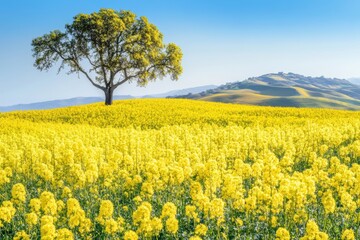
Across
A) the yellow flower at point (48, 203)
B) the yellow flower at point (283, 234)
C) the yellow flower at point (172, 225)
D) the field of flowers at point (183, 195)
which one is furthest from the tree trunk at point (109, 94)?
the yellow flower at point (283, 234)

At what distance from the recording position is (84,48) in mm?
54188

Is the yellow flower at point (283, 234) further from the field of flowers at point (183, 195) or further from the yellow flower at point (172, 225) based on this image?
the yellow flower at point (172, 225)

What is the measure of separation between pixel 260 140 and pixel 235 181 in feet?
31.9

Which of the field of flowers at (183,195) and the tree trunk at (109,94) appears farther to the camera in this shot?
the tree trunk at (109,94)

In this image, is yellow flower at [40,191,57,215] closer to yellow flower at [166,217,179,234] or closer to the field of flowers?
the field of flowers

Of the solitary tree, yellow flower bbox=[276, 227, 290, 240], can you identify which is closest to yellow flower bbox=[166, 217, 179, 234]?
yellow flower bbox=[276, 227, 290, 240]

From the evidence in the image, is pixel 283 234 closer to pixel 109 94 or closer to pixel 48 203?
pixel 48 203

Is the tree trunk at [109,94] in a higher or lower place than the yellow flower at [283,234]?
higher

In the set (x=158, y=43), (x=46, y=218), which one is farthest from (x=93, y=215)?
(x=158, y=43)

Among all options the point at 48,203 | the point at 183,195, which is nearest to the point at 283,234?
the point at 48,203

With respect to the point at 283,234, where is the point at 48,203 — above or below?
above

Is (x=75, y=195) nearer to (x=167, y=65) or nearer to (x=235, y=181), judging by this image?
(x=235, y=181)

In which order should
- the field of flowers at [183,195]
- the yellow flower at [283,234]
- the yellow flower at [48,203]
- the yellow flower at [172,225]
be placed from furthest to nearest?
1. the yellow flower at [48,203]
2. the field of flowers at [183,195]
3. the yellow flower at [172,225]
4. the yellow flower at [283,234]

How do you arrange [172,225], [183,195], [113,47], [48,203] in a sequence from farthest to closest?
[113,47] < [183,195] < [48,203] < [172,225]
